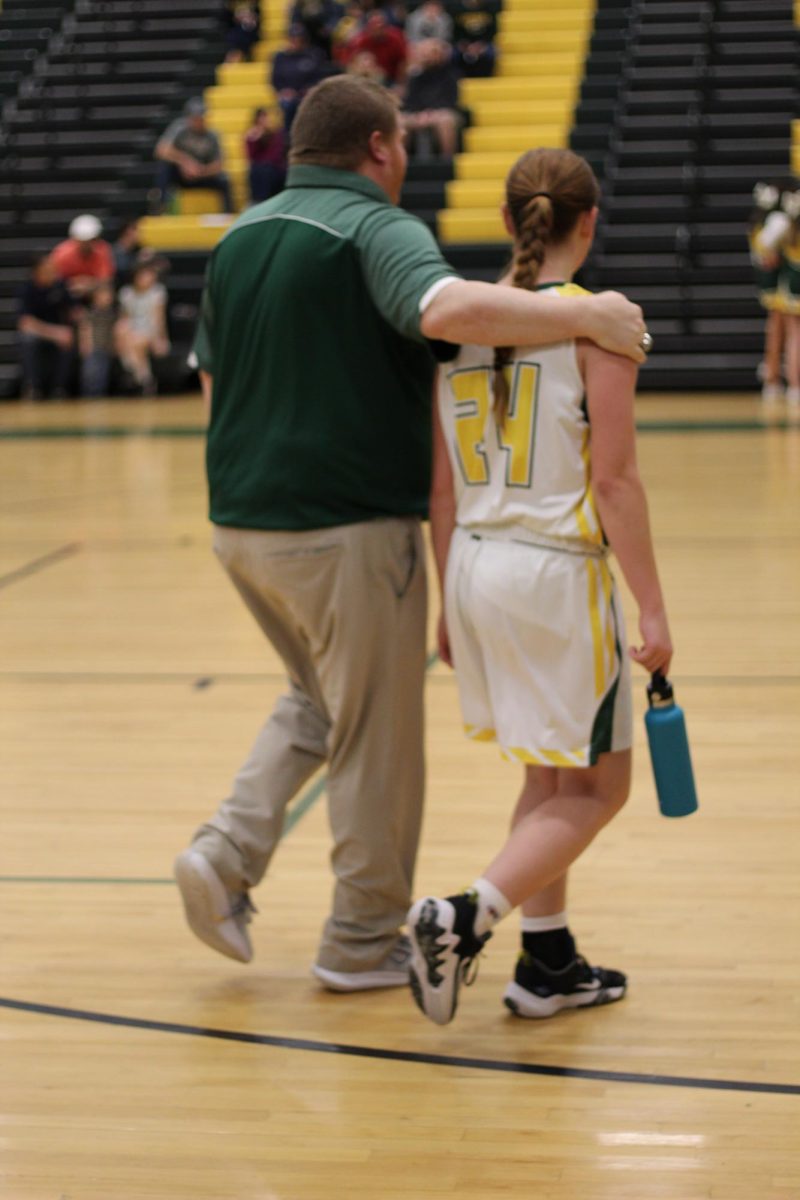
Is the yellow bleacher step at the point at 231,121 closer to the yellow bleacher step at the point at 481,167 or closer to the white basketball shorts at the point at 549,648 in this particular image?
the yellow bleacher step at the point at 481,167

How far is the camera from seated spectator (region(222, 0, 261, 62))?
19.8 metres

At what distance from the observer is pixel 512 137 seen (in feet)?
58.8

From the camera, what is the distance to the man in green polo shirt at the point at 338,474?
318cm

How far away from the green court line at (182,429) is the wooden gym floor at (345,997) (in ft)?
20.6

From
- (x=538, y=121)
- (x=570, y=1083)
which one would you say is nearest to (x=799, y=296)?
(x=538, y=121)

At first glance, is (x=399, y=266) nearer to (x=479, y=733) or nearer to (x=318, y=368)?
(x=318, y=368)

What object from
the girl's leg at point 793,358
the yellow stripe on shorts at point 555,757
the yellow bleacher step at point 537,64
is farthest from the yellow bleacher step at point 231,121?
the yellow stripe on shorts at point 555,757

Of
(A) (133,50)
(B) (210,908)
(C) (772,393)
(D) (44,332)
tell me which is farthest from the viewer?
(A) (133,50)

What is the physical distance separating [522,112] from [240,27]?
3.59 metres

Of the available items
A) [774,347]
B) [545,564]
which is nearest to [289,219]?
[545,564]

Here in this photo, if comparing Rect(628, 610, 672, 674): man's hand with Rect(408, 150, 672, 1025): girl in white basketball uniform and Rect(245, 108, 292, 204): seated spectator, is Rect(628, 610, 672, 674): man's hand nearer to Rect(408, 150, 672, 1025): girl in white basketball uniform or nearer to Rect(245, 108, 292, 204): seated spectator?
Rect(408, 150, 672, 1025): girl in white basketball uniform

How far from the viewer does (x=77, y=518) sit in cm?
947

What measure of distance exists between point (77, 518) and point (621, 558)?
6780mm

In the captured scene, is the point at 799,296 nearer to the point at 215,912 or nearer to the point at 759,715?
the point at 759,715
